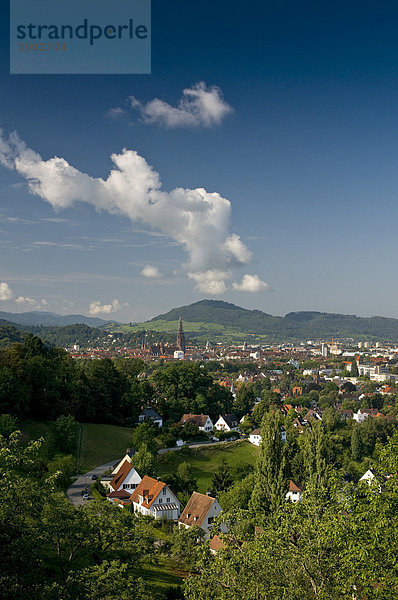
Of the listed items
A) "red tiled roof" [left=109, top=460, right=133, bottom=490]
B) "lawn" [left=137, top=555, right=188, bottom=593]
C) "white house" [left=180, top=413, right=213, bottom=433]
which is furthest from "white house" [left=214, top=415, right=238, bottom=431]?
"lawn" [left=137, top=555, right=188, bottom=593]

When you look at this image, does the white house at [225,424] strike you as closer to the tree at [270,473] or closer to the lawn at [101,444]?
the lawn at [101,444]

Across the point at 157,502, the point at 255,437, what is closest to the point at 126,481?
the point at 157,502

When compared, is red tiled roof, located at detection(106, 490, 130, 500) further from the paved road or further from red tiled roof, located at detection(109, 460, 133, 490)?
the paved road

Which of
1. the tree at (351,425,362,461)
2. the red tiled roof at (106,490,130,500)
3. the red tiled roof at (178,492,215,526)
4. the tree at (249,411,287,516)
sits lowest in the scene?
the tree at (351,425,362,461)

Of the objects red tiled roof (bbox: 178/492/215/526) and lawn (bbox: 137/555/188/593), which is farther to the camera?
red tiled roof (bbox: 178/492/215/526)

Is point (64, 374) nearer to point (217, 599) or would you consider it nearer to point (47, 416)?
point (47, 416)

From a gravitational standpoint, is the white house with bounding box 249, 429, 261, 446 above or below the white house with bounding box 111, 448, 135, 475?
below

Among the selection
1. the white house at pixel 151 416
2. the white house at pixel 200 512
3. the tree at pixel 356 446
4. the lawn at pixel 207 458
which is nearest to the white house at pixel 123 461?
the lawn at pixel 207 458

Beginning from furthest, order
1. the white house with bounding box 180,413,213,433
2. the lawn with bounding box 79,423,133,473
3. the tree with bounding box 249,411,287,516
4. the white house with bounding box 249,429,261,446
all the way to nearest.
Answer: the white house with bounding box 180,413,213,433 < the white house with bounding box 249,429,261,446 < the lawn with bounding box 79,423,133,473 < the tree with bounding box 249,411,287,516
